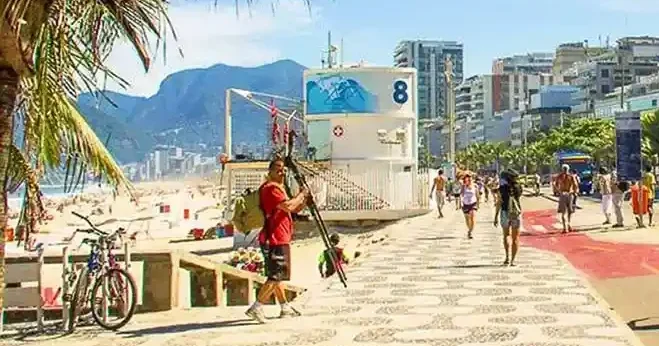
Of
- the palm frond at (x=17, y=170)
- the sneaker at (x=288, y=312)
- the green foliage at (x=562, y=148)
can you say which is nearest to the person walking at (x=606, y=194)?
the sneaker at (x=288, y=312)

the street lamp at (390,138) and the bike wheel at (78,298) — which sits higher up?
the street lamp at (390,138)

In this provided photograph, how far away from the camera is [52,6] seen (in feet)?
16.9

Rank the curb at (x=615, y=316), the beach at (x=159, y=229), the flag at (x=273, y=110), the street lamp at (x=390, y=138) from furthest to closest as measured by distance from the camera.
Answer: the flag at (x=273, y=110)
the street lamp at (x=390, y=138)
the beach at (x=159, y=229)
the curb at (x=615, y=316)

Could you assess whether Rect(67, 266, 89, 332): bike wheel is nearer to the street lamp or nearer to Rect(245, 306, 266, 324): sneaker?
Rect(245, 306, 266, 324): sneaker

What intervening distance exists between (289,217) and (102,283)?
1.91m

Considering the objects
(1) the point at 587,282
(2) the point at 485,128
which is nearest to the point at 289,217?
(1) the point at 587,282

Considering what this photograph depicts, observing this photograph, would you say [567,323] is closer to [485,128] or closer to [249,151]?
[249,151]

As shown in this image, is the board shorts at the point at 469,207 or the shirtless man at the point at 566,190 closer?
the board shorts at the point at 469,207

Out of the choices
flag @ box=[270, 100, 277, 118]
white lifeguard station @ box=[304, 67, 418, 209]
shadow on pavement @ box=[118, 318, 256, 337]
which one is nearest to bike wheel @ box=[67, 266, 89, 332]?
shadow on pavement @ box=[118, 318, 256, 337]

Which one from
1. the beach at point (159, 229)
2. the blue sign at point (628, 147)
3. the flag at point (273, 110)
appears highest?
the flag at point (273, 110)

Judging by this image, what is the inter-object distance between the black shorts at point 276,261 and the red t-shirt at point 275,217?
62mm

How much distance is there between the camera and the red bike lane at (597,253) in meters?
13.5

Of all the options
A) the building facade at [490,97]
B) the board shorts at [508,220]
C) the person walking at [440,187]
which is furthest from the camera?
the building facade at [490,97]

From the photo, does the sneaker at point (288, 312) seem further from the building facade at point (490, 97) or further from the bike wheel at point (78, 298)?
the building facade at point (490, 97)
